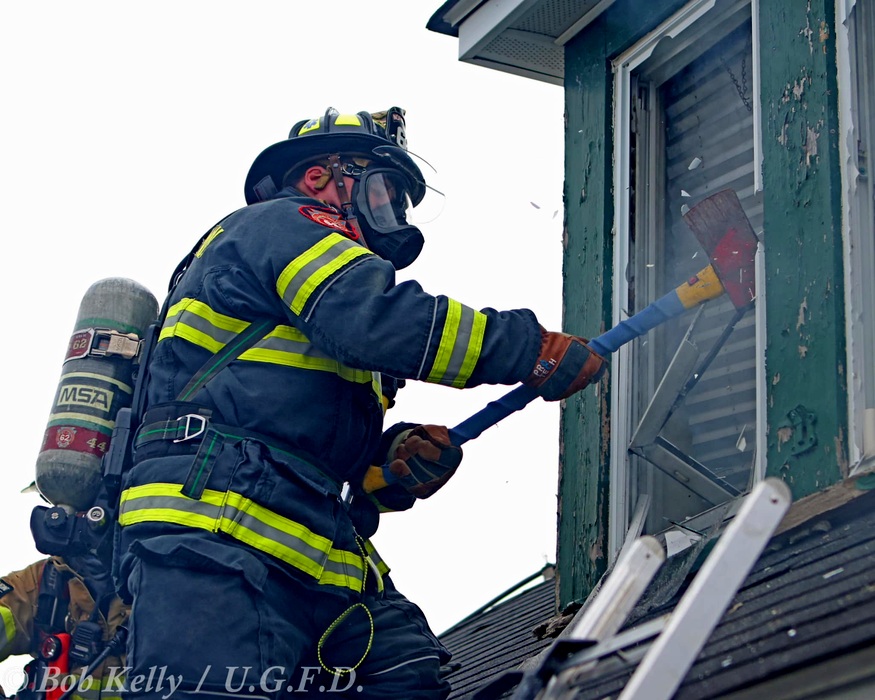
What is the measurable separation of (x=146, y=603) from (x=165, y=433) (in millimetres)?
509

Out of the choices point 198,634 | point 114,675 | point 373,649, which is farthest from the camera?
point 114,675

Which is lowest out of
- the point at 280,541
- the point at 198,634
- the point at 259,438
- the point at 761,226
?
the point at 198,634

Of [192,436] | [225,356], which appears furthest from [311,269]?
[192,436]

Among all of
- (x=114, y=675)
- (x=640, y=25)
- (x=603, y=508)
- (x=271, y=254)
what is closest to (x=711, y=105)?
(x=640, y=25)

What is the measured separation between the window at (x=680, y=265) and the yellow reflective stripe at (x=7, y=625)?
6.74 ft

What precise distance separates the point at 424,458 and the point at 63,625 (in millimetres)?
1419

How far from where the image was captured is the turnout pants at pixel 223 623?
131 inches

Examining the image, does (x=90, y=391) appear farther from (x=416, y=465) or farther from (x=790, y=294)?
(x=790, y=294)

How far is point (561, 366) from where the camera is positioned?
3.65m

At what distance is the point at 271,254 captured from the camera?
3711 millimetres

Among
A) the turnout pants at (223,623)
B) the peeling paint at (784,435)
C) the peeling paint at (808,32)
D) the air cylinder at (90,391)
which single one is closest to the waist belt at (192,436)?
the turnout pants at (223,623)

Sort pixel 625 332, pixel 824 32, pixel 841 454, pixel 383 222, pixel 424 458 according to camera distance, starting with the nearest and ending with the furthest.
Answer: pixel 841 454 → pixel 824 32 → pixel 625 332 → pixel 424 458 → pixel 383 222

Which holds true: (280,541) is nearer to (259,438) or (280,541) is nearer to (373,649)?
(259,438)

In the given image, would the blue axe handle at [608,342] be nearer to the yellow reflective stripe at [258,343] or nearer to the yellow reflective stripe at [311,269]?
the yellow reflective stripe at [258,343]
